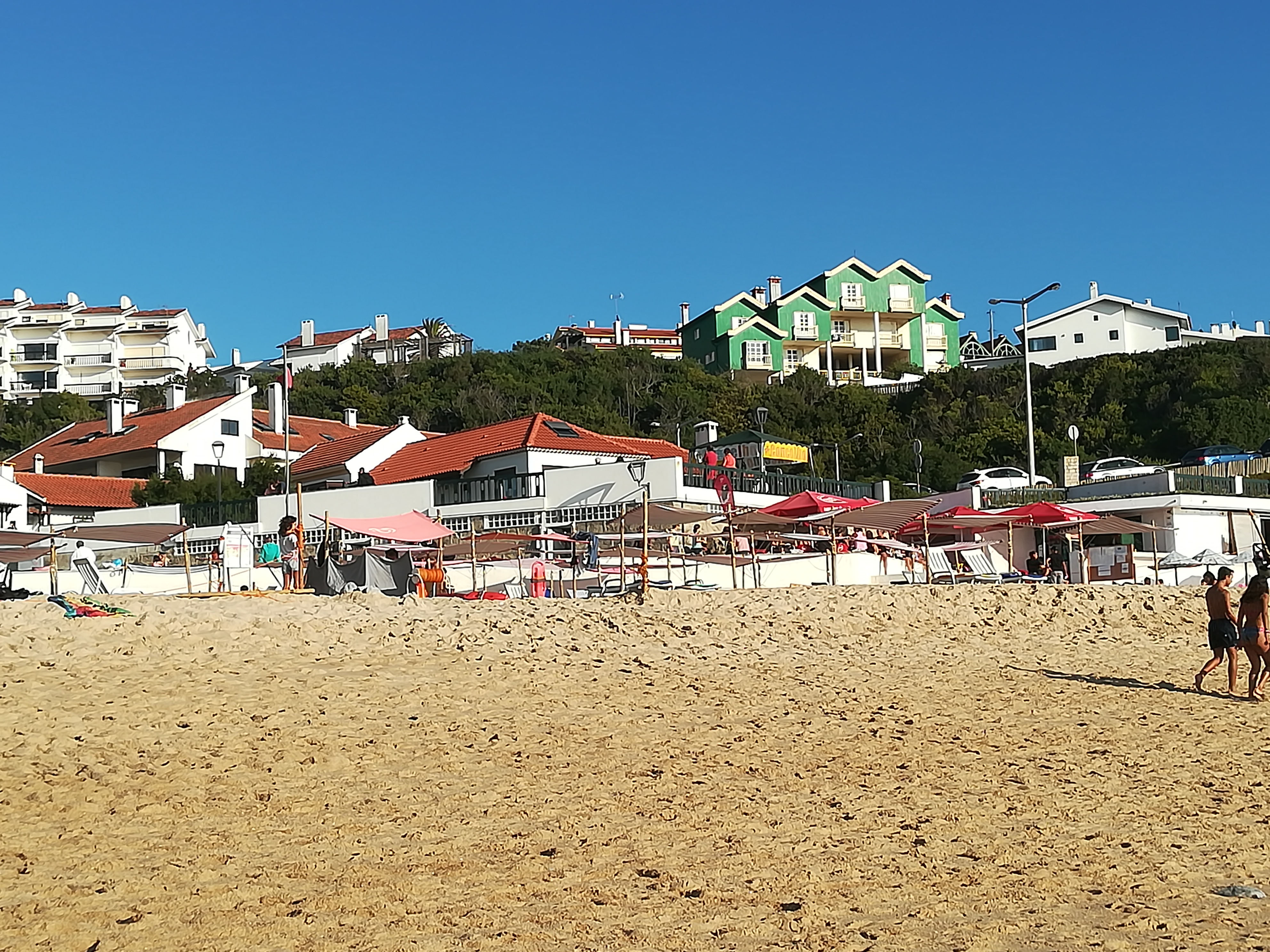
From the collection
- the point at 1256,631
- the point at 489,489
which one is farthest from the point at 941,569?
the point at 489,489

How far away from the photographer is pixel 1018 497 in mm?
35906

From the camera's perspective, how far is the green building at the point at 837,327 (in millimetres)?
74000

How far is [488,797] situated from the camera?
841 centimetres

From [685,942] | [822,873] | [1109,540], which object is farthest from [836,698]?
[1109,540]

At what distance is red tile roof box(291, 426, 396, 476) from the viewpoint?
43.3 metres

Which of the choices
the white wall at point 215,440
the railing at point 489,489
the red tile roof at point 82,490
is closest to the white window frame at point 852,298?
the white wall at point 215,440

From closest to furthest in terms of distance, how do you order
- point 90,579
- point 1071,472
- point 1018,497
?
1. point 90,579
2. point 1018,497
3. point 1071,472

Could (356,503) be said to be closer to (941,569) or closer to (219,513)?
(219,513)

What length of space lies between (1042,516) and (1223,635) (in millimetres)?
12182

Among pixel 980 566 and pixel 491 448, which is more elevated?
pixel 491 448

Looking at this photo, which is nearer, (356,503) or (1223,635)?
(1223,635)

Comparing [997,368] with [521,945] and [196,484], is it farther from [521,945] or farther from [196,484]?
[521,945]

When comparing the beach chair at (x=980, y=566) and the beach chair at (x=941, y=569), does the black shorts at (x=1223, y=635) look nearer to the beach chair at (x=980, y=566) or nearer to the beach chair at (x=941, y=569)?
the beach chair at (x=941, y=569)

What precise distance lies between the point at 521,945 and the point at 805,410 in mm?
56348
